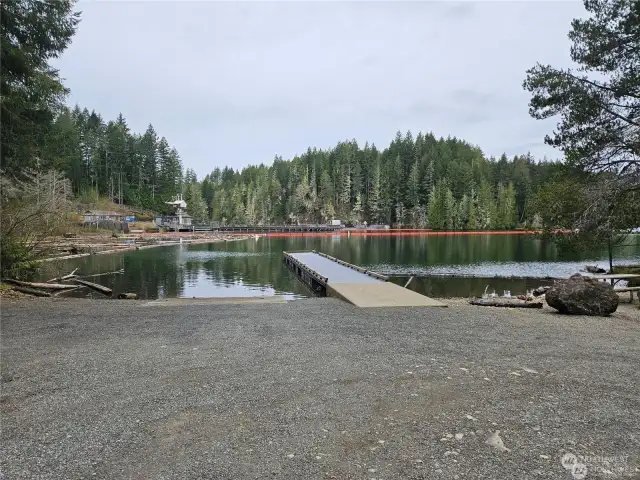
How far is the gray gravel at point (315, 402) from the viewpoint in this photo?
315 centimetres

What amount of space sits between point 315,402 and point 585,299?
8929 mm

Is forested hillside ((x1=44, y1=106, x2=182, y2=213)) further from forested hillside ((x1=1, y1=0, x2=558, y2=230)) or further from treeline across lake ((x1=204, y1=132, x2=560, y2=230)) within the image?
treeline across lake ((x1=204, y1=132, x2=560, y2=230))

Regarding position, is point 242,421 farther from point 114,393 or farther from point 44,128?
point 44,128

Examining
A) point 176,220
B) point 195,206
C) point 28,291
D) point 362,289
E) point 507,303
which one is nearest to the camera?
point 507,303

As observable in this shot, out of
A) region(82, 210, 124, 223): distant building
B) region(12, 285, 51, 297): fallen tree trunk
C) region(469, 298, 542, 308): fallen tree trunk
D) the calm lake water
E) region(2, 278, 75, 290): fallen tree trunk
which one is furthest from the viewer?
region(82, 210, 124, 223): distant building

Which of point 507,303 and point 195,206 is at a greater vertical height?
point 195,206

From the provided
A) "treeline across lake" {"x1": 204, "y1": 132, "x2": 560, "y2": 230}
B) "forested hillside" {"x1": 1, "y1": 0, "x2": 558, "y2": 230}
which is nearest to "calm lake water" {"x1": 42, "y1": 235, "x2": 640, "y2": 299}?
"forested hillside" {"x1": 1, "y1": 0, "x2": 558, "y2": 230}

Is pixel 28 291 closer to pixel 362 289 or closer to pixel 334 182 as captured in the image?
pixel 362 289

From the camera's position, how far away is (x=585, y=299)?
1038 centimetres

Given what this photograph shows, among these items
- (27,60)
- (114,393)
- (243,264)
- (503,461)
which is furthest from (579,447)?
(243,264)

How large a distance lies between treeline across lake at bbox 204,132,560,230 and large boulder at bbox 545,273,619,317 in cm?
8915

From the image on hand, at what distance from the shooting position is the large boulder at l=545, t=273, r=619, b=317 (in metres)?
10.3

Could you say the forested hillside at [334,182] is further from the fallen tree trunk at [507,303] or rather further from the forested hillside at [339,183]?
the fallen tree trunk at [507,303]

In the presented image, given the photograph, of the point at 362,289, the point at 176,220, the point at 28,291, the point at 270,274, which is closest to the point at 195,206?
the point at 176,220
